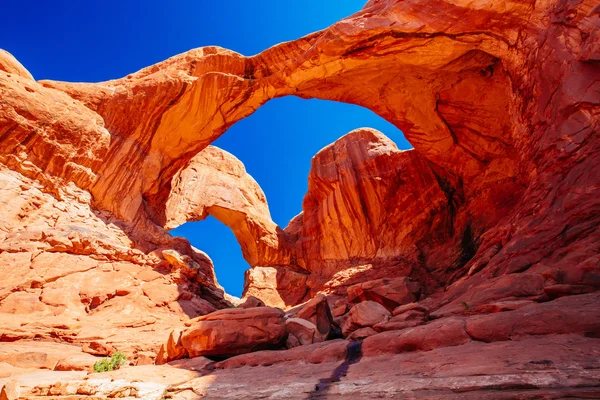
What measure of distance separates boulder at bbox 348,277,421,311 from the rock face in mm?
90

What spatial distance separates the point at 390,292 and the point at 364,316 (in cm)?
402

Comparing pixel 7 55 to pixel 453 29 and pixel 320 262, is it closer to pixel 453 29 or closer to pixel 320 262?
pixel 453 29

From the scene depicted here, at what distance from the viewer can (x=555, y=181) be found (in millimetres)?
10086

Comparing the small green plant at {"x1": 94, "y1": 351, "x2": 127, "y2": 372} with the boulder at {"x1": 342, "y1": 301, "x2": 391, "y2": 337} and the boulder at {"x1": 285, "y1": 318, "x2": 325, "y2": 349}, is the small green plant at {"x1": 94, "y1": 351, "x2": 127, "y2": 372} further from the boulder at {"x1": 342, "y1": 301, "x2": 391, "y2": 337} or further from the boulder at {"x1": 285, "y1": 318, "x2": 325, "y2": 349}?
the boulder at {"x1": 342, "y1": 301, "x2": 391, "y2": 337}

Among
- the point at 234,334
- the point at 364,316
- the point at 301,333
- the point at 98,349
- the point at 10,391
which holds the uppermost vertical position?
the point at 364,316

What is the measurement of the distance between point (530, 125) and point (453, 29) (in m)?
4.87

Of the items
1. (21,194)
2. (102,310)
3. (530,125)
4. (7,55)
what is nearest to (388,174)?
(530,125)

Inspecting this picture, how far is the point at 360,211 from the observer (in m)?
25.2

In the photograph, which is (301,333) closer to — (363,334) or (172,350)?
(363,334)

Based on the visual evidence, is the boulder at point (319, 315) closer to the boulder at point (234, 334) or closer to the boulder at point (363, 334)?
→ the boulder at point (234, 334)

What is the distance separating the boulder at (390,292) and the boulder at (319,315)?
9.37 ft

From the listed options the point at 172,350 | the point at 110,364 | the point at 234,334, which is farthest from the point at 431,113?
the point at 110,364

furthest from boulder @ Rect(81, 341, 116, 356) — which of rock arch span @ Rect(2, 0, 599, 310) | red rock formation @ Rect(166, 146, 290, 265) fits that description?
red rock formation @ Rect(166, 146, 290, 265)

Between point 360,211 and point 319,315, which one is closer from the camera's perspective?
point 319,315
